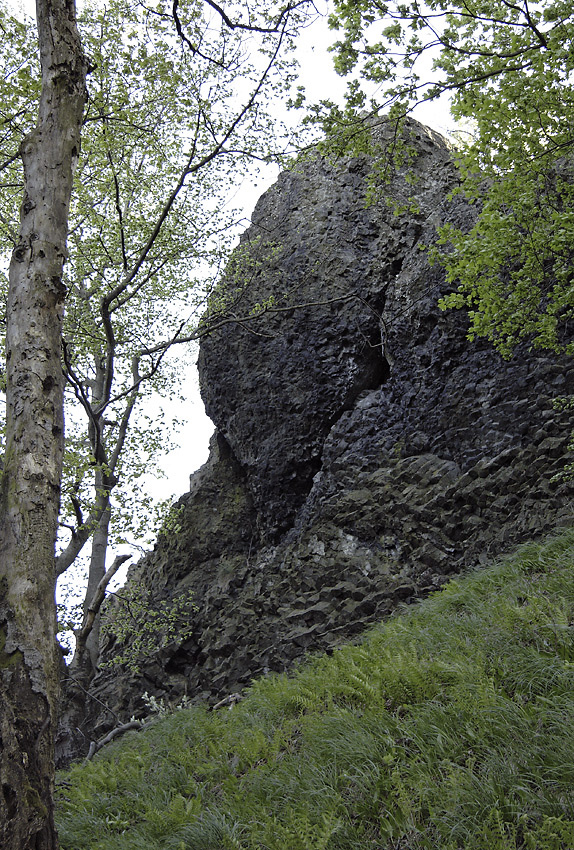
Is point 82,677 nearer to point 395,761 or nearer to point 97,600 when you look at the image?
point 97,600

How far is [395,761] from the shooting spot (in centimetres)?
397

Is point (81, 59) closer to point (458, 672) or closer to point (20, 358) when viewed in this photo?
point (20, 358)

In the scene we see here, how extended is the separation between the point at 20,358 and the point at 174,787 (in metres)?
4.26

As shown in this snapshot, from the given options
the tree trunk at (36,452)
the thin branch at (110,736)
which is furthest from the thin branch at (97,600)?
the tree trunk at (36,452)

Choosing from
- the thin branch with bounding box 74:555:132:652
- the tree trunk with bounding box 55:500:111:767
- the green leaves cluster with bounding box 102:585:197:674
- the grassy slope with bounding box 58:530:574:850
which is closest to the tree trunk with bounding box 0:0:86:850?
the grassy slope with bounding box 58:530:574:850

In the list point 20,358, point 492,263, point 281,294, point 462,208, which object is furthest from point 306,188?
point 20,358

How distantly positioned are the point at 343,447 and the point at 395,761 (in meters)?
9.60

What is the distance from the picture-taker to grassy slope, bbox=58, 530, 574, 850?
3252 mm

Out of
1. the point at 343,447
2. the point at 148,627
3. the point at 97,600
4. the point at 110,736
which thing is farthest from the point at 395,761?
the point at 148,627

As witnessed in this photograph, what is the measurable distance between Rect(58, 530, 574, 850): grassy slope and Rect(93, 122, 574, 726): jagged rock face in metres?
3.64

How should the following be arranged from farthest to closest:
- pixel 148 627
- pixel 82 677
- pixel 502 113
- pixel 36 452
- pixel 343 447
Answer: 1. pixel 343 447
2. pixel 148 627
3. pixel 82 677
4. pixel 502 113
5. pixel 36 452

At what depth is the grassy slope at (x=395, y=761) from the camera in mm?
3252

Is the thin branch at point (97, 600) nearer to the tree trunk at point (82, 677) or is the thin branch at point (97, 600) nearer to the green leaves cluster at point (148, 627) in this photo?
the tree trunk at point (82, 677)

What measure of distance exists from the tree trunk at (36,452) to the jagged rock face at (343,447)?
5.48 m
